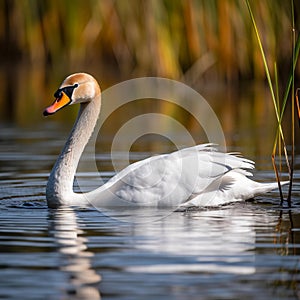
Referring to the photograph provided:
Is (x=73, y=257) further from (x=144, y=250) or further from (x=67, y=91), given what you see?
(x=67, y=91)

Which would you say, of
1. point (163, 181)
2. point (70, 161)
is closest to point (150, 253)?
point (163, 181)

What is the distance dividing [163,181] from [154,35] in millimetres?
9421

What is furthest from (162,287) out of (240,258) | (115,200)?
(115,200)

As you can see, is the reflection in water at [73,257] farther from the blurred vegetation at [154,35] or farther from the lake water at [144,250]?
the blurred vegetation at [154,35]

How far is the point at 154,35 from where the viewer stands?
16641 mm

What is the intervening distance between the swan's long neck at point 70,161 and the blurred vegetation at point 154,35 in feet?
15.6

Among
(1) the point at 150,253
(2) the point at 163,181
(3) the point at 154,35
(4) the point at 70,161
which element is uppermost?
(3) the point at 154,35

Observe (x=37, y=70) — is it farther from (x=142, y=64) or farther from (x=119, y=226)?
(x=119, y=226)

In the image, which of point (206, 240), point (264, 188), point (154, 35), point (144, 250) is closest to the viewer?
point (144, 250)

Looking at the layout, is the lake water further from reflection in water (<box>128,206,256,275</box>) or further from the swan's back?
the swan's back

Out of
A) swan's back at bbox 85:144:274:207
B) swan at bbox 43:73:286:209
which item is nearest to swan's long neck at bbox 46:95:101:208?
swan at bbox 43:73:286:209

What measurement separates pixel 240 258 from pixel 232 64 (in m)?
11.5

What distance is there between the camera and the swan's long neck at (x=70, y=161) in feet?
24.6

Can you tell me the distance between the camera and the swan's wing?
7.38 m
